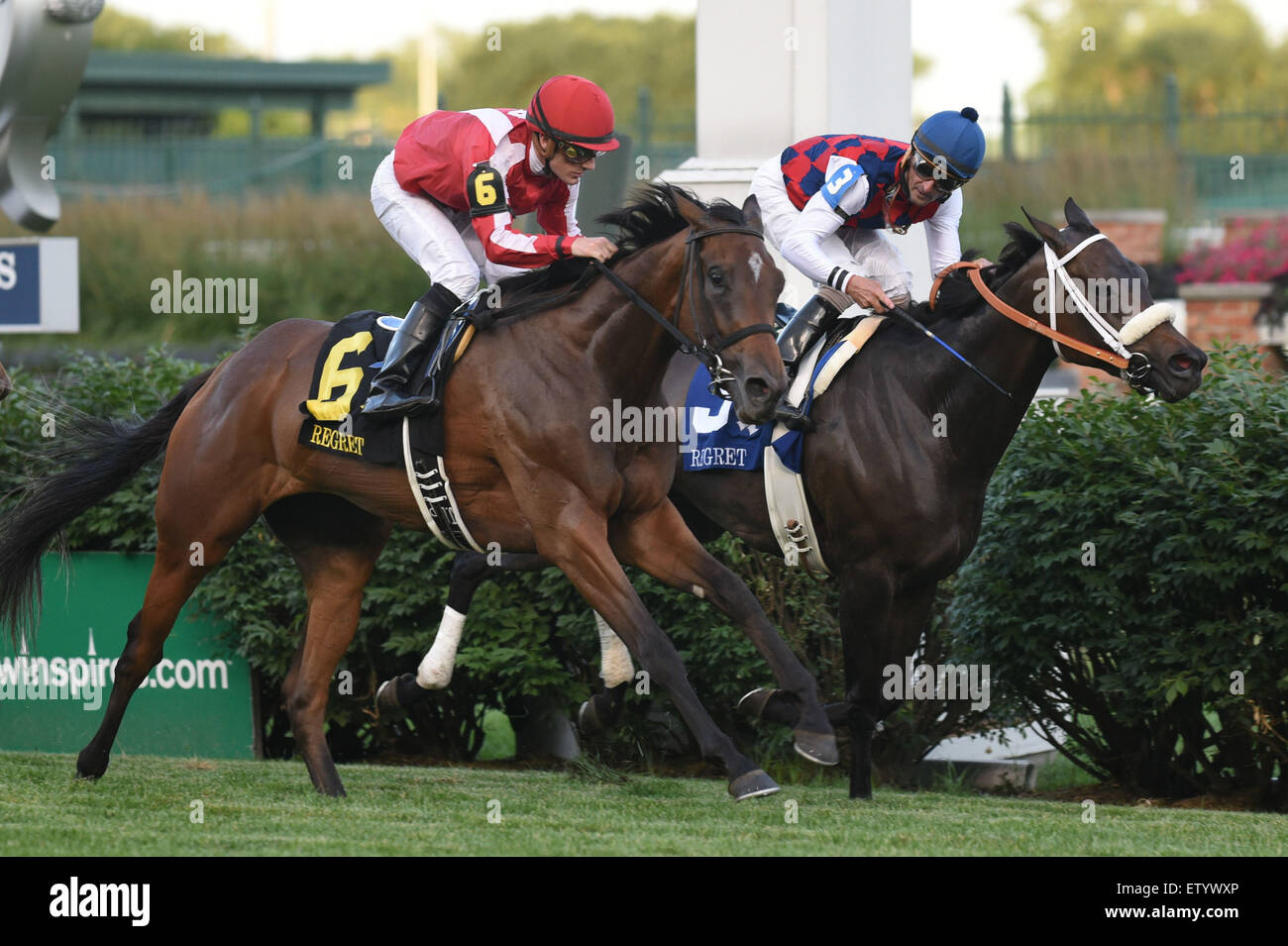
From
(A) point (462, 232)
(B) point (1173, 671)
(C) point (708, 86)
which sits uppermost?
(C) point (708, 86)

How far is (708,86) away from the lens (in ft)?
26.9

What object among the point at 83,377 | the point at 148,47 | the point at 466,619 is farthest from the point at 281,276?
the point at 148,47

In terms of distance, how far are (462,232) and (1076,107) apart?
658 inches

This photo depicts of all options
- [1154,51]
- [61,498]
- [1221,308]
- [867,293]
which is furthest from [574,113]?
[1154,51]

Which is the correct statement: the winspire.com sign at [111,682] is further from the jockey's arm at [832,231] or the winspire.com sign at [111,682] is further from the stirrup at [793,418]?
the jockey's arm at [832,231]

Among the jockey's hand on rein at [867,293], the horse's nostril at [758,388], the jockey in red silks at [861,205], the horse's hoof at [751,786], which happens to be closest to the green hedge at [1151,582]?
the jockey in red silks at [861,205]

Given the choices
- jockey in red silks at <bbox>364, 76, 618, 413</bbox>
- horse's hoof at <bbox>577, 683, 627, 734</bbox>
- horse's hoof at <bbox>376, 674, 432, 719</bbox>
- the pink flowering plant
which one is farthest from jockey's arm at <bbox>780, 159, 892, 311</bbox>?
the pink flowering plant

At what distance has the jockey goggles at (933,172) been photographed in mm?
5551

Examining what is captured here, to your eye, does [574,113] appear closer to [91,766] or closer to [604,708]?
[604,708]

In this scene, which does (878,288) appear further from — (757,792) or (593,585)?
(757,792)

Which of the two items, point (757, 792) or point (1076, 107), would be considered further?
point (1076, 107)

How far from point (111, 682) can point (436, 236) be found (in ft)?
9.76

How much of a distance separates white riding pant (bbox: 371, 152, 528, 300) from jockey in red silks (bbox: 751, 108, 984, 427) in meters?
0.98

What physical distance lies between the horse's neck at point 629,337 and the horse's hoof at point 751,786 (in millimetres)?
1194
